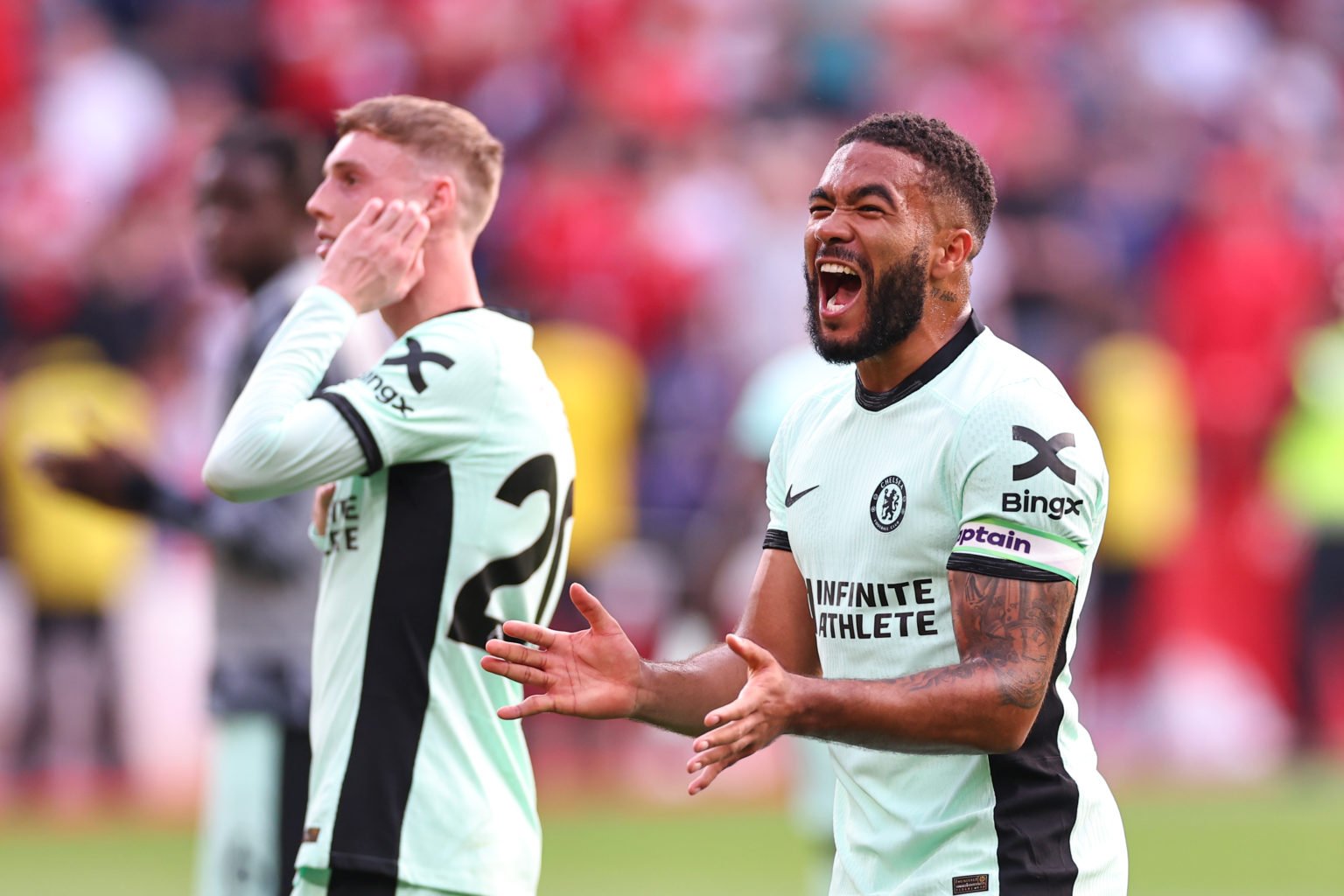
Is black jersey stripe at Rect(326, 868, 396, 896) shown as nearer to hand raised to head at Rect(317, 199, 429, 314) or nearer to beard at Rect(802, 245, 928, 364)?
hand raised to head at Rect(317, 199, 429, 314)

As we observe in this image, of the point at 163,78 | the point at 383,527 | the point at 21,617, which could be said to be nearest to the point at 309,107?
the point at 163,78

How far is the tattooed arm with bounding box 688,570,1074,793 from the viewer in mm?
3619

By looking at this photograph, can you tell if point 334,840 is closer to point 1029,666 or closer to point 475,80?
point 1029,666

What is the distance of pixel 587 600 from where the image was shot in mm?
3918

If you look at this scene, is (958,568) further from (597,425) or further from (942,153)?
(597,425)

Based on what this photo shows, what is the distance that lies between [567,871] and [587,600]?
6.91 meters

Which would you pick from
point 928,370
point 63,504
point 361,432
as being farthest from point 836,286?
point 63,504

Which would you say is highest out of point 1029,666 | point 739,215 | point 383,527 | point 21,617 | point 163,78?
point 163,78

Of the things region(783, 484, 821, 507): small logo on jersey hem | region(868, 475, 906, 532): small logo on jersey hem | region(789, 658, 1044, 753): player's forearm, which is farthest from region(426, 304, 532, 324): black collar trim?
region(789, 658, 1044, 753): player's forearm

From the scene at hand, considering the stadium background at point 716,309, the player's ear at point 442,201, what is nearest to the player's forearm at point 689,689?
the player's ear at point 442,201

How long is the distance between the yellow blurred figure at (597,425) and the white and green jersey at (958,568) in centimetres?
925

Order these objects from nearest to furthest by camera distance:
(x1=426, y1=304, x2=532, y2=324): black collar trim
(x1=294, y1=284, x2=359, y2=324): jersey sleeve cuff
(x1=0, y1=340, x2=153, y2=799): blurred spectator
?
(x1=294, y1=284, x2=359, y2=324): jersey sleeve cuff → (x1=426, y1=304, x2=532, y2=324): black collar trim → (x1=0, y1=340, x2=153, y2=799): blurred spectator

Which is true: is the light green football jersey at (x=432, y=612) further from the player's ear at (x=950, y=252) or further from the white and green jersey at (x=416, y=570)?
the player's ear at (x=950, y=252)

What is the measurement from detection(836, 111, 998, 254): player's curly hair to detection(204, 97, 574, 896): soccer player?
1.15 metres
